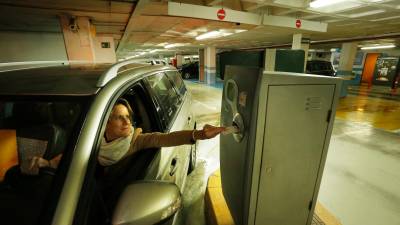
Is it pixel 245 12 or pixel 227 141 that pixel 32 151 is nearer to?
pixel 227 141

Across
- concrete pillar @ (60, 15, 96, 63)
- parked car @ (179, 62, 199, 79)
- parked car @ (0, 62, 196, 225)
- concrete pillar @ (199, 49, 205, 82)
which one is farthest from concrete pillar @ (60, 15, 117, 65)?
parked car @ (179, 62, 199, 79)

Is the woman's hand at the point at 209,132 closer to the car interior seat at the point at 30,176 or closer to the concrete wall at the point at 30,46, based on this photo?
the car interior seat at the point at 30,176

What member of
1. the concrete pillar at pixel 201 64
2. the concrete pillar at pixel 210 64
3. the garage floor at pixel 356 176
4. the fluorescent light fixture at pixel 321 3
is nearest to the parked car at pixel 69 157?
the garage floor at pixel 356 176

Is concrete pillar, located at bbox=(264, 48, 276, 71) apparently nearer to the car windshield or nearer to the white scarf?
the white scarf

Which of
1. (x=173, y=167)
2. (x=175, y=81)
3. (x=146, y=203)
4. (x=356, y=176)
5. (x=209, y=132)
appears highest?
(x=175, y=81)

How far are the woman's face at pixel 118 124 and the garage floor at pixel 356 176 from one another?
1289 millimetres

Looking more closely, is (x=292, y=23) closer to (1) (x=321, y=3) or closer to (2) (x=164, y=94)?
(1) (x=321, y=3)

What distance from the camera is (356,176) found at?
2777 mm

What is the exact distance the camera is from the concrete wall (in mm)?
4727

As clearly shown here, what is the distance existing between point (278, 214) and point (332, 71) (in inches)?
474

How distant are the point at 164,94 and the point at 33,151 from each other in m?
1.14

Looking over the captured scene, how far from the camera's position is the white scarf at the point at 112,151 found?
114 centimetres

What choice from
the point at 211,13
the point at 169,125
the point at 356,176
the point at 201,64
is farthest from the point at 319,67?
the point at 169,125

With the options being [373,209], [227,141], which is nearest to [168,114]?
[227,141]
